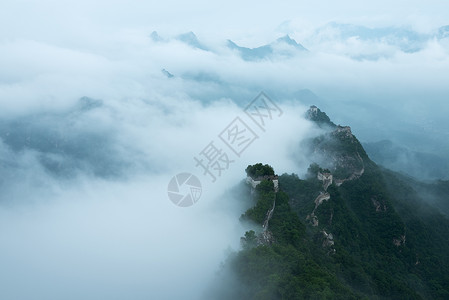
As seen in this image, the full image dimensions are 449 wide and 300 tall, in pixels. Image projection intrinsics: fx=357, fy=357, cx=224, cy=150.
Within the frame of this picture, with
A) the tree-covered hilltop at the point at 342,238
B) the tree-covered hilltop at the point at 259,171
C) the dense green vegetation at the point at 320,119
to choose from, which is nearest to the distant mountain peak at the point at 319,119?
the dense green vegetation at the point at 320,119

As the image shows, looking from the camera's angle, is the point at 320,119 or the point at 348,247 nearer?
the point at 348,247

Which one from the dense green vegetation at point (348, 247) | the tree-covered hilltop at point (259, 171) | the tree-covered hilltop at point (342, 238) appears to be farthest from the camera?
the tree-covered hilltop at point (259, 171)

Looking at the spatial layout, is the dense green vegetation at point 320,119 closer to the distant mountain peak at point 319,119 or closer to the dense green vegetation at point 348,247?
the distant mountain peak at point 319,119

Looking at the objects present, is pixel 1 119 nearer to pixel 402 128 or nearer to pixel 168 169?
pixel 168 169

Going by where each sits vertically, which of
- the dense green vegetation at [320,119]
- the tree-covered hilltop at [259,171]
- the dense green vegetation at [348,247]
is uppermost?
the dense green vegetation at [320,119]

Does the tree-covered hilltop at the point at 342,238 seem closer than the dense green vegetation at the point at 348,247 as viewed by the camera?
No

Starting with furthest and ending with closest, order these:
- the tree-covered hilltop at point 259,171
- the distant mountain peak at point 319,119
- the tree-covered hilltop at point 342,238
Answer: the distant mountain peak at point 319,119
the tree-covered hilltop at point 259,171
the tree-covered hilltop at point 342,238

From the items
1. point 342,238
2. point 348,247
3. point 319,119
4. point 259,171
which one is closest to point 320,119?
point 319,119

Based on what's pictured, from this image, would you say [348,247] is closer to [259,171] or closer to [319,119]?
[259,171]

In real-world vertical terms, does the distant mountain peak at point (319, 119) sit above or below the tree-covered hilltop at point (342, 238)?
above

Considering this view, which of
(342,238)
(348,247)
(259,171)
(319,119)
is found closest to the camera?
(348,247)
